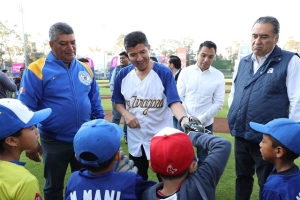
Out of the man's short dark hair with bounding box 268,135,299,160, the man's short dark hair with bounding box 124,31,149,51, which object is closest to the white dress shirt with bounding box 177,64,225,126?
the man's short dark hair with bounding box 124,31,149,51

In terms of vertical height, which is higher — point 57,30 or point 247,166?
point 57,30

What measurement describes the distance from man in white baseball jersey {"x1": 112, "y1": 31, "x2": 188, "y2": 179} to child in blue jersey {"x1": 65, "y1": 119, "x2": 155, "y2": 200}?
94cm

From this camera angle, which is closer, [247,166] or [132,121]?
[132,121]

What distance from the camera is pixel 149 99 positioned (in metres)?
2.77

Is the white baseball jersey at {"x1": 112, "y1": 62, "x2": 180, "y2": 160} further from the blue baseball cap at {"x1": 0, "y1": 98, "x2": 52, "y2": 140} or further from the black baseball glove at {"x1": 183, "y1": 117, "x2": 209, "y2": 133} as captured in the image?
the blue baseball cap at {"x1": 0, "y1": 98, "x2": 52, "y2": 140}

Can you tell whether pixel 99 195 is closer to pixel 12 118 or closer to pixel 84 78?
pixel 12 118

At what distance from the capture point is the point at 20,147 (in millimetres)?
1902

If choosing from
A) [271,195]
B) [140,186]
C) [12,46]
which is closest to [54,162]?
[140,186]

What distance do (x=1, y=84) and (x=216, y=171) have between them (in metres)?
5.15

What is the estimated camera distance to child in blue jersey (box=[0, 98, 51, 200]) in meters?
1.58

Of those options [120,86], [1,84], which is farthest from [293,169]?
[1,84]

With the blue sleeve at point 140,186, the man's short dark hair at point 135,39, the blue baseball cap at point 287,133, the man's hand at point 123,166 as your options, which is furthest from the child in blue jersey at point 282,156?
the man's short dark hair at point 135,39

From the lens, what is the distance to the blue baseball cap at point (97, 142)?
172 cm

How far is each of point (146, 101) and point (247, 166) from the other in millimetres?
1456
